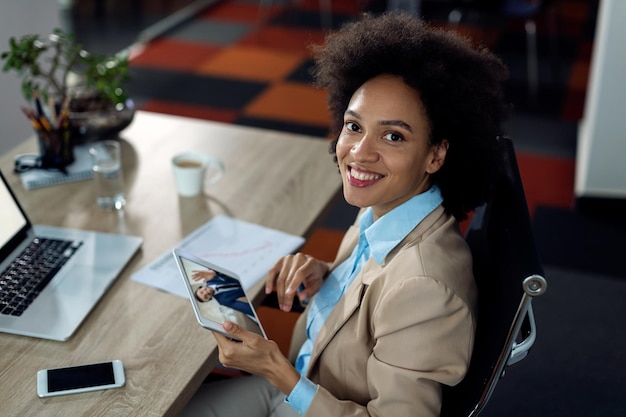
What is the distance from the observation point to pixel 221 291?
1.69 metres

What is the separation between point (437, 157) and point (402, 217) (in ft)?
0.44

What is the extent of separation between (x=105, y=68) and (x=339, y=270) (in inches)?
40.1

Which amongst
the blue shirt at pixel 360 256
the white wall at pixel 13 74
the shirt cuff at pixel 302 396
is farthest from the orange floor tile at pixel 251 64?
the shirt cuff at pixel 302 396

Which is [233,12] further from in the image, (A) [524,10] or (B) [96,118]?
(B) [96,118]

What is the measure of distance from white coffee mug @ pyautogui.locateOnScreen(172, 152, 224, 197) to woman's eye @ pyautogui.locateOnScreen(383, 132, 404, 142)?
2.36 ft

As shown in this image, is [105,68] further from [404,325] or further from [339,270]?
[404,325]

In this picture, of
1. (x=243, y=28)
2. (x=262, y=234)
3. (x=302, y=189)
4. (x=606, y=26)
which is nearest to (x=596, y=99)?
(x=606, y=26)

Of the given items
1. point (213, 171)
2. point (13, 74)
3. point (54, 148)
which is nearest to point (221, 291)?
point (213, 171)

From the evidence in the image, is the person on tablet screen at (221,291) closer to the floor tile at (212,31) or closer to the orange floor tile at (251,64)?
the orange floor tile at (251,64)

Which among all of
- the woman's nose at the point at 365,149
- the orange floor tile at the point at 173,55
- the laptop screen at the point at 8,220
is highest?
the woman's nose at the point at 365,149

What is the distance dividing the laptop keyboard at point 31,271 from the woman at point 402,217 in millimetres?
471

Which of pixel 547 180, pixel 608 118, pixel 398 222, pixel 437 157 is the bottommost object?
pixel 547 180

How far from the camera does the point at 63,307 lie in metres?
1.73

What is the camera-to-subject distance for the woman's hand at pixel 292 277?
6.16 feet
